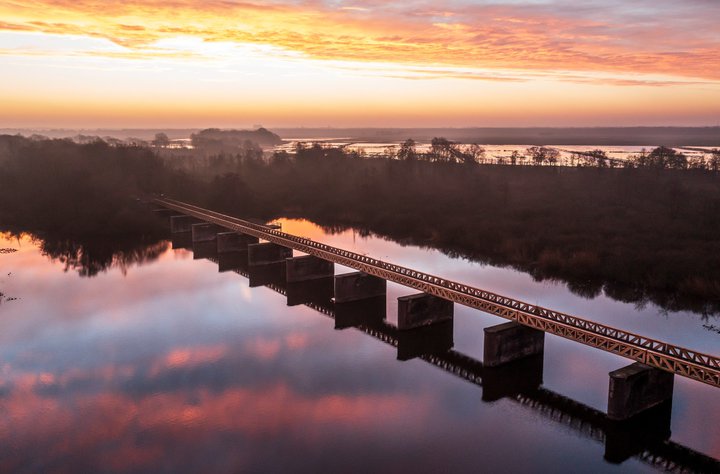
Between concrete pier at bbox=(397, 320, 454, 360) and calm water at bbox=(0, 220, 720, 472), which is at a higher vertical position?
concrete pier at bbox=(397, 320, 454, 360)

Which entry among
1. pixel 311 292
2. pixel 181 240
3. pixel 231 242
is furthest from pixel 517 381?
pixel 181 240

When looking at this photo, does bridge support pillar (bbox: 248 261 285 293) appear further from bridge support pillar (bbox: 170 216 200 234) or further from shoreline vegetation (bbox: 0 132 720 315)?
bridge support pillar (bbox: 170 216 200 234)

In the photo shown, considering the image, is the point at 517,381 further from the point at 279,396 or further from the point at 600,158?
the point at 600,158

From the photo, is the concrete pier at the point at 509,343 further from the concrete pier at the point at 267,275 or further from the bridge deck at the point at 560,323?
the concrete pier at the point at 267,275

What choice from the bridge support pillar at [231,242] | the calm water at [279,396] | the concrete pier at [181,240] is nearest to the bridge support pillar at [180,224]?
the concrete pier at [181,240]

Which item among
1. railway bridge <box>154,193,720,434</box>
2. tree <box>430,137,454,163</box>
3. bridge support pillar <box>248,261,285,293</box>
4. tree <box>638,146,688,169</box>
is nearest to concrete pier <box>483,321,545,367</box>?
railway bridge <box>154,193,720,434</box>

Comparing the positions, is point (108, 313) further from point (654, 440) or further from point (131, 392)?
point (654, 440)
